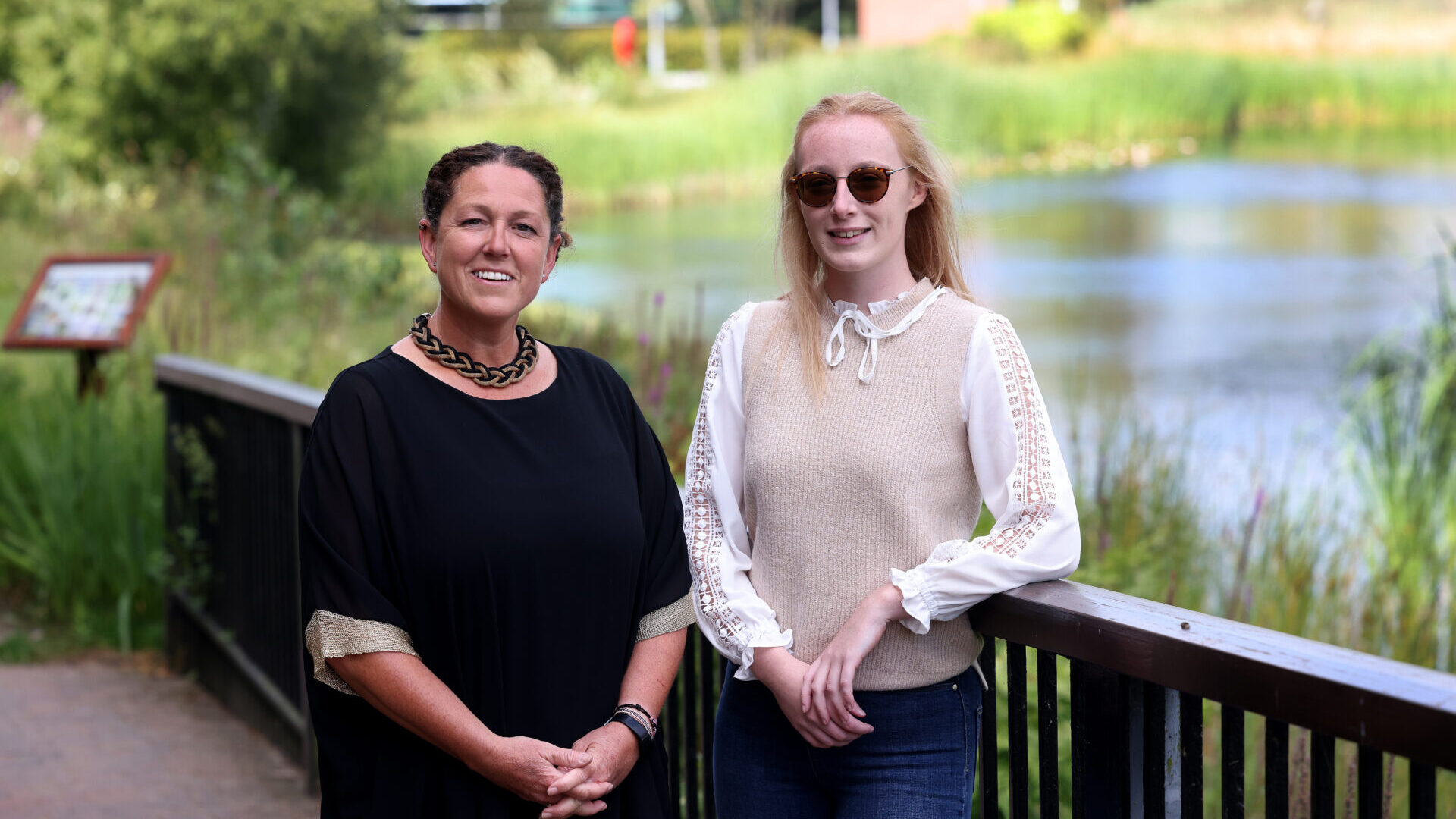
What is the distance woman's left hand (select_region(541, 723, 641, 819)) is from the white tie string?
25.1 inches

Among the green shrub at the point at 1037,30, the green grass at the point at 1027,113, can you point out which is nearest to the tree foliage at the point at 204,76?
the green grass at the point at 1027,113

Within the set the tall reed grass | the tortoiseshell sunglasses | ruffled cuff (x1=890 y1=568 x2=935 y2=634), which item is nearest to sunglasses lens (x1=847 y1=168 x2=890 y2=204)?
the tortoiseshell sunglasses

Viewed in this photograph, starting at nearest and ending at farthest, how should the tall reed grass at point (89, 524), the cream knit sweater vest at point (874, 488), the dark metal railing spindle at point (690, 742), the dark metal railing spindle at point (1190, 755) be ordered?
the dark metal railing spindle at point (1190, 755) → the cream knit sweater vest at point (874, 488) → the dark metal railing spindle at point (690, 742) → the tall reed grass at point (89, 524)

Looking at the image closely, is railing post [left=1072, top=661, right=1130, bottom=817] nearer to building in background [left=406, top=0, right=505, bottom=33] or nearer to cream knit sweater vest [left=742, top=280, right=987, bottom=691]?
cream knit sweater vest [left=742, top=280, right=987, bottom=691]

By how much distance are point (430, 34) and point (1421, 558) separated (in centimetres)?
3605

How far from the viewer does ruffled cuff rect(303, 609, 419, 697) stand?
6.57ft

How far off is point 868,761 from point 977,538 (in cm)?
37

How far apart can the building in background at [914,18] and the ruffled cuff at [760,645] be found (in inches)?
1072

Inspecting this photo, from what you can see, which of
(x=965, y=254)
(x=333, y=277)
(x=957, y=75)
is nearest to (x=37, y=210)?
(x=333, y=277)

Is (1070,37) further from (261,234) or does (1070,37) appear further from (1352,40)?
(261,234)

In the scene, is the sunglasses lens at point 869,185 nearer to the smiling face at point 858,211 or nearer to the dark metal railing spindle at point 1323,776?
the smiling face at point 858,211

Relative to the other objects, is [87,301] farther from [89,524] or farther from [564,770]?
[564,770]

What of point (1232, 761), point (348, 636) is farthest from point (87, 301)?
point (1232, 761)

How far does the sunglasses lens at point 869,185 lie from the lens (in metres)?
2.21
